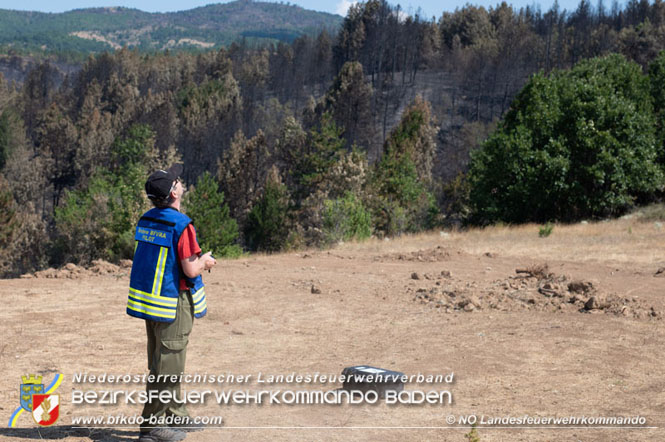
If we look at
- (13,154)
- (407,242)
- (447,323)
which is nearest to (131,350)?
(447,323)

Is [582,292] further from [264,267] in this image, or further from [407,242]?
[407,242]

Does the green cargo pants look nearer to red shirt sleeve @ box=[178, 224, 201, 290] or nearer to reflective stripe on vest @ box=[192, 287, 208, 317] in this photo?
reflective stripe on vest @ box=[192, 287, 208, 317]

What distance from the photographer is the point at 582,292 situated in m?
11.8

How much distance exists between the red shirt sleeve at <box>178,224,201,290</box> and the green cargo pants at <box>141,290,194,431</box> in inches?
8.0

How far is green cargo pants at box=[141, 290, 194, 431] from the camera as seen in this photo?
202 inches

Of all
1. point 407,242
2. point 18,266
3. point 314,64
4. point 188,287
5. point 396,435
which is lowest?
point 18,266

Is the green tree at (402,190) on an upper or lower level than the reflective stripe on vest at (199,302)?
lower

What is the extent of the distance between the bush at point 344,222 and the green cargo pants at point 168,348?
19.8 meters

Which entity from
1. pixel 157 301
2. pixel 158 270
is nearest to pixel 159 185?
pixel 158 270

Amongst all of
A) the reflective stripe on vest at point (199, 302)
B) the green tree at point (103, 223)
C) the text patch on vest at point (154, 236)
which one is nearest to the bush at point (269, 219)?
the green tree at point (103, 223)

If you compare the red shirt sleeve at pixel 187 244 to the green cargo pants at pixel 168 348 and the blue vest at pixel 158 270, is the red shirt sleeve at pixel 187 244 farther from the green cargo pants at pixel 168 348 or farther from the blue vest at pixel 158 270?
the green cargo pants at pixel 168 348

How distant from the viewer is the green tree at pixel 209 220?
40156 mm

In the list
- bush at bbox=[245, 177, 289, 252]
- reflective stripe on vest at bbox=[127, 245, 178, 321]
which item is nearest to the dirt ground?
reflective stripe on vest at bbox=[127, 245, 178, 321]

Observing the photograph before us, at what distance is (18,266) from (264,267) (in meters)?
54.5
